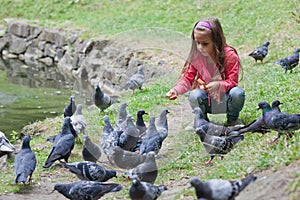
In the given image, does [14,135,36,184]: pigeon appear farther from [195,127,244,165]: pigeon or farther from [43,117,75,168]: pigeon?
[195,127,244,165]: pigeon

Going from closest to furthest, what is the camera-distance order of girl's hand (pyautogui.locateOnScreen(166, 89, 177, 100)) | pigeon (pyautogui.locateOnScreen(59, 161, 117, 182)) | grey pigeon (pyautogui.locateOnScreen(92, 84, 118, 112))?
pigeon (pyautogui.locateOnScreen(59, 161, 117, 182)) → girl's hand (pyautogui.locateOnScreen(166, 89, 177, 100)) → grey pigeon (pyautogui.locateOnScreen(92, 84, 118, 112))

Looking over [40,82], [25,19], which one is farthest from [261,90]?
[25,19]

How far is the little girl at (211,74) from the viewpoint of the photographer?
24.3 feet

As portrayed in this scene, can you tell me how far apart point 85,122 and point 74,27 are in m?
12.6

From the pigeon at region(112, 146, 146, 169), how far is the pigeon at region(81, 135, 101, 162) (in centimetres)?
32

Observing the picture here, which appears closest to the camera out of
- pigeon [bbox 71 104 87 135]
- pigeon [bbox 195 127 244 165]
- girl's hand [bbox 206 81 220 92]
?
pigeon [bbox 195 127 244 165]

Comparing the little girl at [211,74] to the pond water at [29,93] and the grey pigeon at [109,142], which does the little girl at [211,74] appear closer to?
the grey pigeon at [109,142]

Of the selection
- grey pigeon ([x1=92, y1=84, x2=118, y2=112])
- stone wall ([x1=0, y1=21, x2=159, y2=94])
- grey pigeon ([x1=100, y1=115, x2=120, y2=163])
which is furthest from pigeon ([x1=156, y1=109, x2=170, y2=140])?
stone wall ([x1=0, y1=21, x2=159, y2=94])

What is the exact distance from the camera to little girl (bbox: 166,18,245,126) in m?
7.42

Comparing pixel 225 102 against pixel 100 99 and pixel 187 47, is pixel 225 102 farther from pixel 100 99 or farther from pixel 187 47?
pixel 100 99

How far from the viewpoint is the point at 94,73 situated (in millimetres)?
18188

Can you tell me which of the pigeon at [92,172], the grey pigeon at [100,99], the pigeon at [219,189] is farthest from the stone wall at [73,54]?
the pigeon at [219,189]

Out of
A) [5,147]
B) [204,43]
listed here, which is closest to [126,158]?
[204,43]

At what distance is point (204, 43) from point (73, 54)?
1328cm
